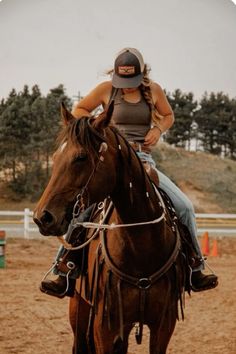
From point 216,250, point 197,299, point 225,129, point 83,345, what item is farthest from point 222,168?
point 83,345

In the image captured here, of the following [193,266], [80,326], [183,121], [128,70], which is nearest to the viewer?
[128,70]

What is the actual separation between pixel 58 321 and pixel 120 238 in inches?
186

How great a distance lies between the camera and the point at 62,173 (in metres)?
4.18

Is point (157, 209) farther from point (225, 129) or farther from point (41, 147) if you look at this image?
point (225, 129)

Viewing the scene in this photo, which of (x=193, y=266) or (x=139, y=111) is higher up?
(x=139, y=111)

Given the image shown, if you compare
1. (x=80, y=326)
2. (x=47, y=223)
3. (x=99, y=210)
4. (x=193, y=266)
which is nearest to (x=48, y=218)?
(x=47, y=223)

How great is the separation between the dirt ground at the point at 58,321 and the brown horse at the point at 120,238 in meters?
2.72

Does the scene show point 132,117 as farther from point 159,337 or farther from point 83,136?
point 159,337

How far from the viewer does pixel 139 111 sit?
546 cm

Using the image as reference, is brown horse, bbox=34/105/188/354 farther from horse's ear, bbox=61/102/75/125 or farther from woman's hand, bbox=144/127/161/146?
woman's hand, bbox=144/127/161/146

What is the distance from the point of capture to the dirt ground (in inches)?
309

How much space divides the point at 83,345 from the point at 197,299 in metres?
5.24

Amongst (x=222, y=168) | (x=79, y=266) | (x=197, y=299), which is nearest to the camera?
(x=79, y=266)

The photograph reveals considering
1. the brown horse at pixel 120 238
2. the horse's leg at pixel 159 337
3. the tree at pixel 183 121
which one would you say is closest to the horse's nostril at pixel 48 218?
the brown horse at pixel 120 238
